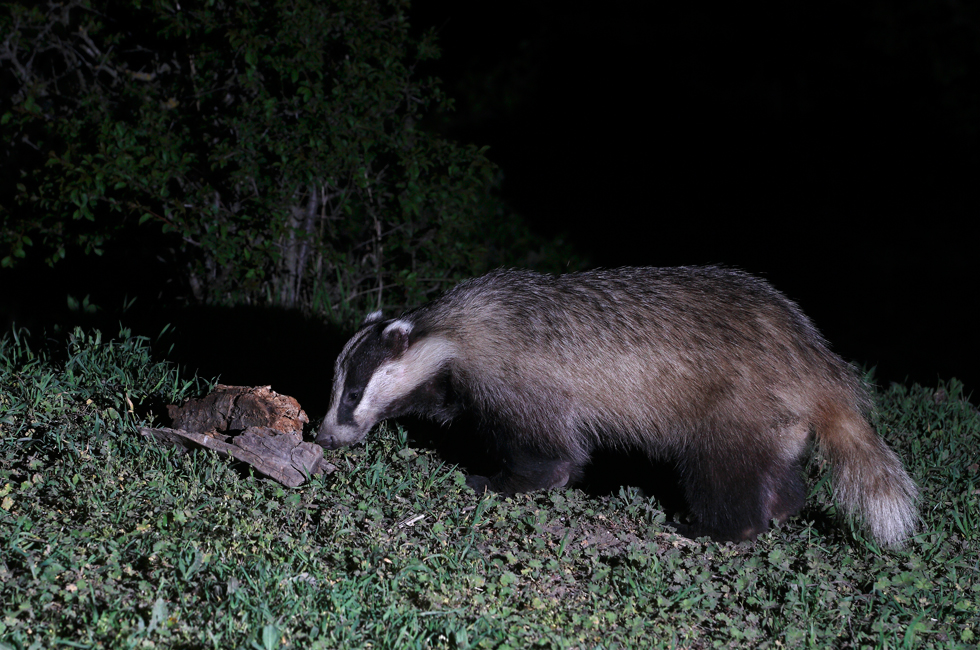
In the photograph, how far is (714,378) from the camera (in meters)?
4.14

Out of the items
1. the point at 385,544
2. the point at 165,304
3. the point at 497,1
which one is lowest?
the point at 165,304

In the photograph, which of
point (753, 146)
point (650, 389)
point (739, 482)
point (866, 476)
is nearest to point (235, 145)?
point (650, 389)

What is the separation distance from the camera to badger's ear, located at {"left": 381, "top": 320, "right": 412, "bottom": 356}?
4301 mm

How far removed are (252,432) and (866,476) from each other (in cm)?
278

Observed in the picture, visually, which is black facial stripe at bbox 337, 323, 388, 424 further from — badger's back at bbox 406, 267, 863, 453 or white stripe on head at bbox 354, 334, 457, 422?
badger's back at bbox 406, 267, 863, 453

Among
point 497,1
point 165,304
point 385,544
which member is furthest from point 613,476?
point 497,1

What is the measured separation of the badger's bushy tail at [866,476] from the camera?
158 inches

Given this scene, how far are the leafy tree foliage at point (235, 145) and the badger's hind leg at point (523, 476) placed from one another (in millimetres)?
2253

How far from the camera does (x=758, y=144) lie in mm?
10344

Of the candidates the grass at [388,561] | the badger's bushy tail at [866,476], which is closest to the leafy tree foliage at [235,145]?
the grass at [388,561]

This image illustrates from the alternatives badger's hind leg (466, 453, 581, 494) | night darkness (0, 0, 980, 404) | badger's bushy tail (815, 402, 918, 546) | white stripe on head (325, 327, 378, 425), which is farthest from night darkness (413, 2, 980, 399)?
white stripe on head (325, 327, 378, 425)

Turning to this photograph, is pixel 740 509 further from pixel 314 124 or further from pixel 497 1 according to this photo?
pixel 497 1

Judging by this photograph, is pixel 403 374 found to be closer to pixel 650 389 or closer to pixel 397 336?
pixel 397 336

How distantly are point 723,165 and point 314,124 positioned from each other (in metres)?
6.04
